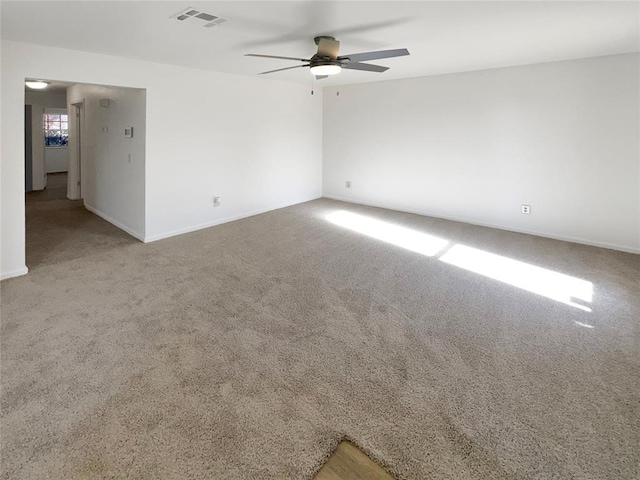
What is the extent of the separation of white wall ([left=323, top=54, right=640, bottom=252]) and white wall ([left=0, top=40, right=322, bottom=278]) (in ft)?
3.87

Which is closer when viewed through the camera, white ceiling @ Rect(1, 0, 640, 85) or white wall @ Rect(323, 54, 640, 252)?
white ceiling @ Rect(1, 0, 640, 85)

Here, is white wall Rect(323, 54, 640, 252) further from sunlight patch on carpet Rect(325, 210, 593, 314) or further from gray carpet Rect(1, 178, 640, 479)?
sunlight patch on carpet Rect(325, 210, 593, 314)

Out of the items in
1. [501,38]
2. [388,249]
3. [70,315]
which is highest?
[501,38]

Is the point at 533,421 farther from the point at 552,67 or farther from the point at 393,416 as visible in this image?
the point at 552,67

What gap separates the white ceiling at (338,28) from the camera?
8.77 ft

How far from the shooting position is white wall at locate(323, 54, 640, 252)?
4402mm

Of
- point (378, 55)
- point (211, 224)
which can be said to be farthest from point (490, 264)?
point (211, 224)

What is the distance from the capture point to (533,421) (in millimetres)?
1851

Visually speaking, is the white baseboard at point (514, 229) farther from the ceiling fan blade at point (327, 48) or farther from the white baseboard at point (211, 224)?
the ceiling fan blade at point (327, 48)

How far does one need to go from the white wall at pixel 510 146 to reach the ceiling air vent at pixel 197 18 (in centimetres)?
396

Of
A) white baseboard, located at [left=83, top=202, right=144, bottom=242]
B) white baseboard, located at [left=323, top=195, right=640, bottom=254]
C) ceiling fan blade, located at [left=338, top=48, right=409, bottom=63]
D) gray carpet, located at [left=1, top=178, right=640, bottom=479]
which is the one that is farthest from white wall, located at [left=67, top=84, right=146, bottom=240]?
white baseboard, located at [left=323, top=195, right=640, bottom=254]

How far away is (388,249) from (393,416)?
2.89m

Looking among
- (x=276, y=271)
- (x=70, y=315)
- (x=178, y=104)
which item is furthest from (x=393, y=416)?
(x=178, y=104)

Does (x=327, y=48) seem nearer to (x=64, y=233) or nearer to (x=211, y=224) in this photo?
(x=211, y=224)
